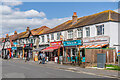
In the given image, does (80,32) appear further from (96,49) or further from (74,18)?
A: (96,49)

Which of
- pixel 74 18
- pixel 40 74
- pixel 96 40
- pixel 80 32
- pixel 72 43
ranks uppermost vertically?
pixel 74 18

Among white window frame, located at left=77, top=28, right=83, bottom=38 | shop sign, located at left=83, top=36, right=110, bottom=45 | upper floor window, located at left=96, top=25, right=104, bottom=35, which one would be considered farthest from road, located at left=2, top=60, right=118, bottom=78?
white window frame, located at left=77, top=28, right=83, bottom=38

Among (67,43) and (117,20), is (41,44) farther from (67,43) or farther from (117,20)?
(117,20)

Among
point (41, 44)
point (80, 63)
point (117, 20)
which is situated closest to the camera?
point (80, 63)

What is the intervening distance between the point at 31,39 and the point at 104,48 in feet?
84.1

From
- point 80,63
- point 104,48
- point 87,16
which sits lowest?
point 80,63

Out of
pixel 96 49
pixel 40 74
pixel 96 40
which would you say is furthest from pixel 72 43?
pixel 40 74

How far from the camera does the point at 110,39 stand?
26.6 metres

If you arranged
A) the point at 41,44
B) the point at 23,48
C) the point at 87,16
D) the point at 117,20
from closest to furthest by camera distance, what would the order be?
the point at 117,20, the point at 87,16, the point at 41,44, the point at 23,48

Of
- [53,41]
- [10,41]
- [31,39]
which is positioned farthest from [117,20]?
[10,41]

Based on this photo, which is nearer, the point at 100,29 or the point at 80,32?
the point at 100,29

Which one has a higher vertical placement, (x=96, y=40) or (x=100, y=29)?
(x=100, y=29)

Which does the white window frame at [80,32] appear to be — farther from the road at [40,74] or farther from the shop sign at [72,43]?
the road at [40,74]

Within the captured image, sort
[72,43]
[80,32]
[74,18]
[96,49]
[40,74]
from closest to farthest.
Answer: [40,74] < [96,49] < [80,32] < [72,43] < [74,18]
